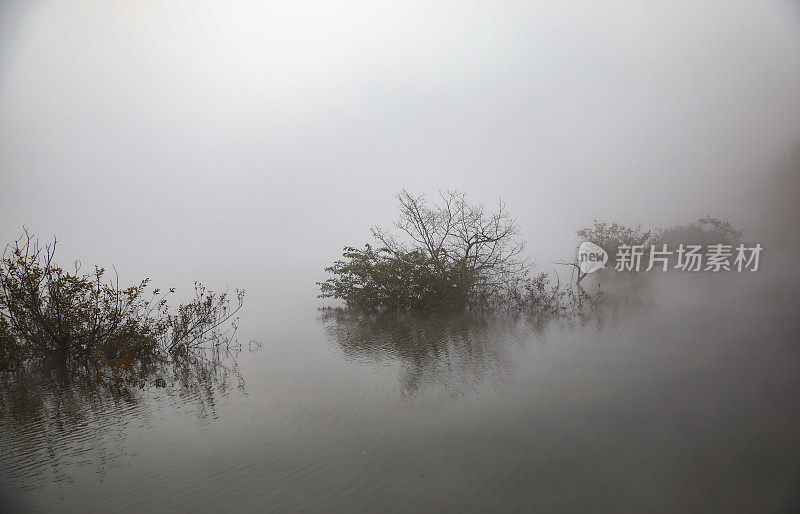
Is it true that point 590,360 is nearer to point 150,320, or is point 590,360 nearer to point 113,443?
point 113,443

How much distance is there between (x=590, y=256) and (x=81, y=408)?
794 inches

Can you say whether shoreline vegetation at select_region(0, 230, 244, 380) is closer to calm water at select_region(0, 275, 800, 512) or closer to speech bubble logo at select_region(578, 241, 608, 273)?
calm water at select_region(0, 275, 800, 512)

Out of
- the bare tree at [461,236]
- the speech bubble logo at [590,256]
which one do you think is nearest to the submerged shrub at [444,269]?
the bare tree at [461,236]

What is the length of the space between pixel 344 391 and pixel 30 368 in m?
6.60

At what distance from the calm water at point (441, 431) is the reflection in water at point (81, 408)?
36 millimetres

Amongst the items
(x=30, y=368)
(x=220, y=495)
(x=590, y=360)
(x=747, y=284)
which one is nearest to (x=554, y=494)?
(x=220, y=495)

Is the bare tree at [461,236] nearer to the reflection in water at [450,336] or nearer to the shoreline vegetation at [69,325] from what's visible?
the reflection in water at [450,336]

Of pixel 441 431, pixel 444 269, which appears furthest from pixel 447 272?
pixel 441 431

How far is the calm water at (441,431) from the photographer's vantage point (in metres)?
4.00

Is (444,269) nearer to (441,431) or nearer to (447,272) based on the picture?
(447,272)

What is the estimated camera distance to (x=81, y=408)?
20.9ft

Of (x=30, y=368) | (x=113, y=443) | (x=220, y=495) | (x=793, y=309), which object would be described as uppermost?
(x=30, y=368)

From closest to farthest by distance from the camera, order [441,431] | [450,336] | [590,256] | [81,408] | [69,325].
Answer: [441,431] → [81,408] → [69,325] → [450,336] → [590,256]

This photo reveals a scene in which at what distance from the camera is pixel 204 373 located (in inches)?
337
